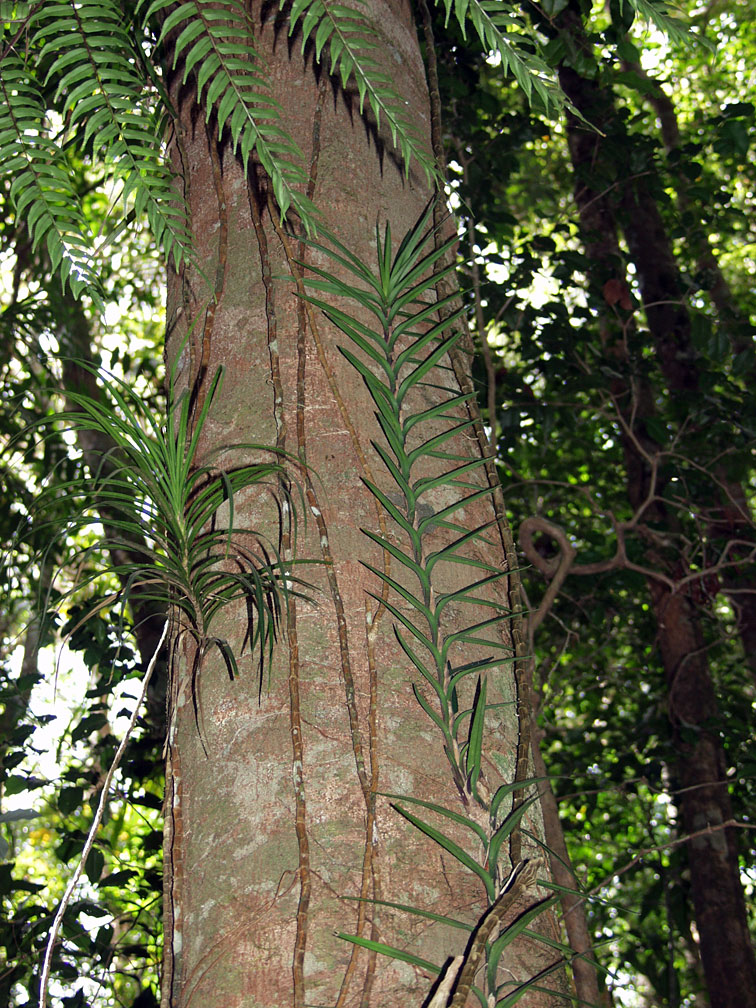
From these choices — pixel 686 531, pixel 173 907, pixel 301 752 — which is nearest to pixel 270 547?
pixel 301 752

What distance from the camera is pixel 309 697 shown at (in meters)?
0.89

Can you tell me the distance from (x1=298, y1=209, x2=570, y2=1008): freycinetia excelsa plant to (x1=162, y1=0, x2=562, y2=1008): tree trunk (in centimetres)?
1

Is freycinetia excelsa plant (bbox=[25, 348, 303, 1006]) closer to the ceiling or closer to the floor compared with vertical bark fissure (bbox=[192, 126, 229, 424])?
closer to the floor

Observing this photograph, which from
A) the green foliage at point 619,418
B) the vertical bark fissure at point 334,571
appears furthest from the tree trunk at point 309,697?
the green foliage at point 619,418

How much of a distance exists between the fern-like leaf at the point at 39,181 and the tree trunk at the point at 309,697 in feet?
0.51

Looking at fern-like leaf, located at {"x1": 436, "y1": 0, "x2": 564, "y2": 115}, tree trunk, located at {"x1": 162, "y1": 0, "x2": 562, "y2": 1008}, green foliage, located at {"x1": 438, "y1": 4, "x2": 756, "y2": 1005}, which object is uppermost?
green foliage, located at {"x1": 438, "y1": 4, "x2": 756, "y2": 1005}

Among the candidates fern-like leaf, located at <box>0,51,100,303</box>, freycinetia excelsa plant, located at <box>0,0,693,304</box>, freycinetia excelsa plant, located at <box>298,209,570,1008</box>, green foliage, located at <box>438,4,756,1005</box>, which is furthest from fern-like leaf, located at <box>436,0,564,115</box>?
green foliage, located at <box>438,4,756,1005</box>

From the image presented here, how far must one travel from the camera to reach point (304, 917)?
772 mm

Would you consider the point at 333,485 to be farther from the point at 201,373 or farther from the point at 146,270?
the point at 146,270

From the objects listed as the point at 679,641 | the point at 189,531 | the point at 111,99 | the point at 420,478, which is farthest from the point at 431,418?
the point at 679,641

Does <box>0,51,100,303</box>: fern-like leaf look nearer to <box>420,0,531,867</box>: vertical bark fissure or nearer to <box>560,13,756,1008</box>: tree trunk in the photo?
<box>420,0,531,867</box>: vertical bark fissure

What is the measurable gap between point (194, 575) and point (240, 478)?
12cm

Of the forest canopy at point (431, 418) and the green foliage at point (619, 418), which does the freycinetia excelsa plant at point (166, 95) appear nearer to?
the forest canopy at point (431, 418)

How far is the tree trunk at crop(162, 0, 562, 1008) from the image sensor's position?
78 cm
